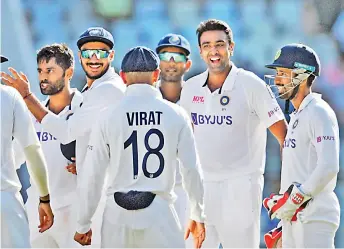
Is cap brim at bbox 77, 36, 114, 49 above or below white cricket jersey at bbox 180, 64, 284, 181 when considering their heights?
above

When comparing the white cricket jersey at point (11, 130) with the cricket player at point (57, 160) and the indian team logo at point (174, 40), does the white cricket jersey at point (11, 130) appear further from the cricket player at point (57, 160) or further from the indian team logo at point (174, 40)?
the indian team logo at point (174, 40)

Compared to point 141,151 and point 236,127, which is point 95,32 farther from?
point 141,151

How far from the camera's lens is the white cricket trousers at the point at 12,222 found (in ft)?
16.5

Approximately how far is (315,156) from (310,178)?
0.57 feet

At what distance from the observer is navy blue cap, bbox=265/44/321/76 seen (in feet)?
19.2

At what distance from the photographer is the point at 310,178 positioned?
5.43 metres

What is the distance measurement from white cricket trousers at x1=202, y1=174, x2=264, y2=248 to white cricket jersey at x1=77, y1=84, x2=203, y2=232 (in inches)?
47.3

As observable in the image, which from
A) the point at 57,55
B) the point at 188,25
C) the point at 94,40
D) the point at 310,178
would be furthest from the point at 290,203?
the point at 188,25

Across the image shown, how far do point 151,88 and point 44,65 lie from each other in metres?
1.52

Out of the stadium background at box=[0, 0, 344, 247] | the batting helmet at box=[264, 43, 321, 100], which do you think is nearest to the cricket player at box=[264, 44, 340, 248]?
the batting helmet at box=[264, 43, 321, 100]

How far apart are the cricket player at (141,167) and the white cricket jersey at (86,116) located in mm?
949

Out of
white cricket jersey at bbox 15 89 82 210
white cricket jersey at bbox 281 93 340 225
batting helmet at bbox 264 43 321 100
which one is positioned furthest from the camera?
white cricket jersey at bbox 15 89 82 210

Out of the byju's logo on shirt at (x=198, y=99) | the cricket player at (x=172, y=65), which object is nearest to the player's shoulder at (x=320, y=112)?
the byju's logo on shirt at (x=198, y=99)

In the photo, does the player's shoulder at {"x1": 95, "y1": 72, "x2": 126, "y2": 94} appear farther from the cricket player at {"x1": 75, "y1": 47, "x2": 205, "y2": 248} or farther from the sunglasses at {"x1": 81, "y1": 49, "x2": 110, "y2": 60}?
the cricket player at {"x1": 75, "y1": 47, "x2": 205, "y2": 248}
